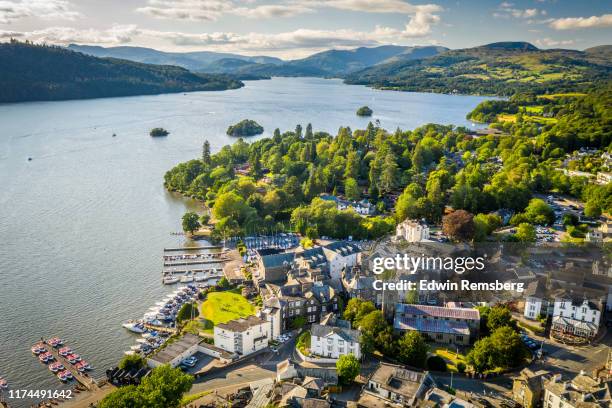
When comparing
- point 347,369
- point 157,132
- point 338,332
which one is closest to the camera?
point 347,369

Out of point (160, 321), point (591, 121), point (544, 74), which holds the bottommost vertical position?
point (160, 321)

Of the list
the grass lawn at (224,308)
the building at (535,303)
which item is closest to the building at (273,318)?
the grass lawn at (224,308)

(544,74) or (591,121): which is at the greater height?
(544,74)

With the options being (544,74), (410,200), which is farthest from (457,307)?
(544,74)

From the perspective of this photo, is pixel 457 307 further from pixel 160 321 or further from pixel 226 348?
pixel 160 321

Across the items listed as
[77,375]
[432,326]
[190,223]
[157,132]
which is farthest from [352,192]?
[157,132]

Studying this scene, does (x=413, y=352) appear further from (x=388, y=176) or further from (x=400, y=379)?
(x=388, y=176)
